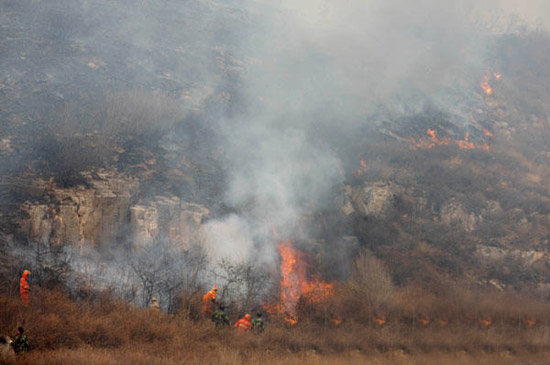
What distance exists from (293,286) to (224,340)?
7.78m

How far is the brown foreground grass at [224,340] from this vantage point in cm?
1338

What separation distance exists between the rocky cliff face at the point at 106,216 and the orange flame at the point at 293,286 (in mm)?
4773

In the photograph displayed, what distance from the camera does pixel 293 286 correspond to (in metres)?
23.2

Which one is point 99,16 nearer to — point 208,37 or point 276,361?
point 208,37

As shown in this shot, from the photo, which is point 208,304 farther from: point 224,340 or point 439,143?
point 439,143

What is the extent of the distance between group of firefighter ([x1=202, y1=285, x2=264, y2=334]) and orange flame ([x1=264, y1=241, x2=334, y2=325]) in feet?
8.97

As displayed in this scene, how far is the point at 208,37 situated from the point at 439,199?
2396cm

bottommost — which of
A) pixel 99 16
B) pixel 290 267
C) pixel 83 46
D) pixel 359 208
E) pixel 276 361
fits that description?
pixel 276 361

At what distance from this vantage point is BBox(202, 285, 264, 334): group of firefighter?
660 inches

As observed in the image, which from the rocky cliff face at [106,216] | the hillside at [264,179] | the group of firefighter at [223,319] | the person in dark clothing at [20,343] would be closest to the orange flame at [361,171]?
the hillside at [264,179]

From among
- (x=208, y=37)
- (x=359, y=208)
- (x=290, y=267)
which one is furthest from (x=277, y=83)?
(x=290, y=267)

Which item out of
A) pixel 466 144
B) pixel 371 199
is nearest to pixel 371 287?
pixel 371 199

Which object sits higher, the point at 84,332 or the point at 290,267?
the point at 290,267

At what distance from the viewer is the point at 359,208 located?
29938 mm
